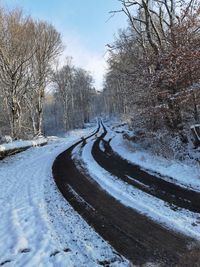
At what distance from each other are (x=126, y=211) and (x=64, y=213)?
143 centimetres

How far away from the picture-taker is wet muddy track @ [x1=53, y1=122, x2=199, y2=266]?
16.3ft

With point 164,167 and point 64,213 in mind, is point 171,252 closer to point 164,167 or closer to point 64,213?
point 64,213

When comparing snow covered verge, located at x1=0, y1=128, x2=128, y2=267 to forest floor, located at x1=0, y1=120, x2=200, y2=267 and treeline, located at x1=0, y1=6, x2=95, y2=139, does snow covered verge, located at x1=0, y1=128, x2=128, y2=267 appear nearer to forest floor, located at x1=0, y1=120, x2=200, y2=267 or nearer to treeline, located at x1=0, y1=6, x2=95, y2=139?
forest floor, located at x1=0, y1=120, x2=200, y2=267

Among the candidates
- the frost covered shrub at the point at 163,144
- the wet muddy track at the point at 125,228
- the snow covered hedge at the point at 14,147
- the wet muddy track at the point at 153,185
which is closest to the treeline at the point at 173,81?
the frost covered shrub at the point at 163,144

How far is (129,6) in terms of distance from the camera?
19.1 meters

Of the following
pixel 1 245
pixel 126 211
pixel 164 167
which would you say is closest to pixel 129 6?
pixel 164 167

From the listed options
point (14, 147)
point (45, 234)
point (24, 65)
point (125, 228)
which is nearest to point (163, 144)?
point (125, 228)

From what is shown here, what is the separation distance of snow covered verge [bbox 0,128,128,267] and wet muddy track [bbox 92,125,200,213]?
7.33 ft

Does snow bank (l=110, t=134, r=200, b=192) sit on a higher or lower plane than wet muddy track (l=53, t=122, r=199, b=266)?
higher

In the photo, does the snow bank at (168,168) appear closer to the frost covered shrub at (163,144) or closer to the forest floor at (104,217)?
the forest floor at (104,217)

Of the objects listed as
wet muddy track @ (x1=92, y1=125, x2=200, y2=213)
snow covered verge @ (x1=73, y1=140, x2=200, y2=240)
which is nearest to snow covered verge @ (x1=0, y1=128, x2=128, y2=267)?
snow covered verge @ (x1=73, y1=140, x2=200, y2=240)

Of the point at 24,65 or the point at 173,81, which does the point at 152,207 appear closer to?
the point at 173,81

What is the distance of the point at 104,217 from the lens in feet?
22.3

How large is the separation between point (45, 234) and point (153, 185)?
3.87 m
